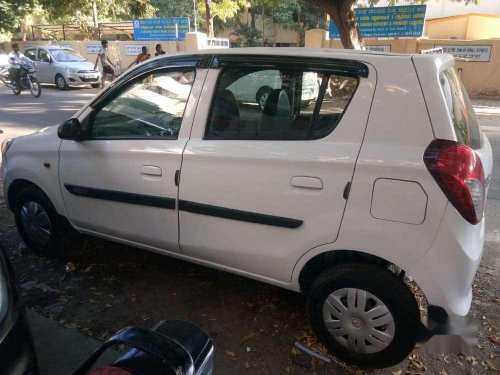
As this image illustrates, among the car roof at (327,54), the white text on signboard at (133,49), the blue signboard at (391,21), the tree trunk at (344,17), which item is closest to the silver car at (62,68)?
the white text on signboard at (133,49)

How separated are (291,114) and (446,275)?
3.97ft

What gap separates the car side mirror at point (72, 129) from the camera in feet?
10.3

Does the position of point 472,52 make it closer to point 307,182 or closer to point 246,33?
point 307,182

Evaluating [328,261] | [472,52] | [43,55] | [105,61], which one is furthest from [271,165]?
[43,55]

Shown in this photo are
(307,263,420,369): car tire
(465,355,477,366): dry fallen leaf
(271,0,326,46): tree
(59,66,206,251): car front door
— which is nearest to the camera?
(307,263,420,369): car tire

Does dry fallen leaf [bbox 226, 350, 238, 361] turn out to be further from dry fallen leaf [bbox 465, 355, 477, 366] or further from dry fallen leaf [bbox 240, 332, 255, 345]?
dry fallen leaf [bbox 465, 355, 477, 366]

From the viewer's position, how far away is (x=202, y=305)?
3.05 metres

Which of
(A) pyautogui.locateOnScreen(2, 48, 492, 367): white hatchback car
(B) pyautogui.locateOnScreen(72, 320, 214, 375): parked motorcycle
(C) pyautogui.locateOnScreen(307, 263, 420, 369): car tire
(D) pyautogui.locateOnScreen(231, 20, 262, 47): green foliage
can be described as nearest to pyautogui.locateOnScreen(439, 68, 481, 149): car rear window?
(A) pyautogui.locateOnScreen(2, 48, 492, 367): white hatchback car

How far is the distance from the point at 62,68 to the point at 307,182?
51.9ft

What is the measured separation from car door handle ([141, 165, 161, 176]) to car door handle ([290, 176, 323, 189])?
95 centimetres

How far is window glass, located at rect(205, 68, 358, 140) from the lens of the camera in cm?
238

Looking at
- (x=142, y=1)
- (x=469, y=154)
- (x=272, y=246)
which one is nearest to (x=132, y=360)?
(x=272, y=246)

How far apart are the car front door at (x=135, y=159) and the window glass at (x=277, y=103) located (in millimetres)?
203

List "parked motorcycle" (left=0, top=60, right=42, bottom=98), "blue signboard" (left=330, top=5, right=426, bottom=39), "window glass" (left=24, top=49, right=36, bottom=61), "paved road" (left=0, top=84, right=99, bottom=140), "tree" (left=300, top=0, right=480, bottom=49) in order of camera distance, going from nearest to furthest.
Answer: "paved road" (left=0, top=84, right=99, bottom=140) < "tree" (left=300, top=0, right=480, bottom=49) < "parked motorcycle" (left=0, top=60, right=42, bottom=98) < "blue signboard" (left=330, top=5, right=426, bottom=39) < "window glass" (left=24, top=49, right=36, bottom=61)
